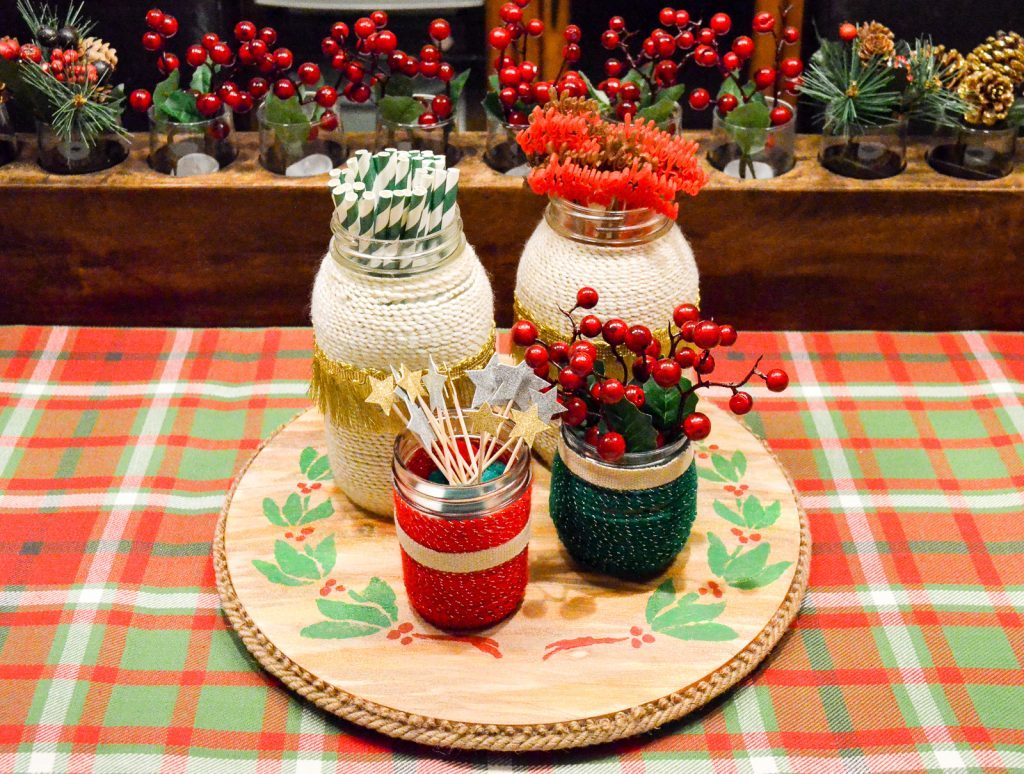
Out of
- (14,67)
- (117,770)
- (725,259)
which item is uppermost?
(14,67)

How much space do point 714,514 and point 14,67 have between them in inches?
30.8

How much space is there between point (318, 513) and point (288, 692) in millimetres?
163

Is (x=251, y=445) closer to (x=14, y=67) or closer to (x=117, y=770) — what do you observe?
(x=117, y=770)

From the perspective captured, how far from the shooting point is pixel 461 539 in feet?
2.23

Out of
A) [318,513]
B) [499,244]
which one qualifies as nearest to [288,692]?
[318,513]

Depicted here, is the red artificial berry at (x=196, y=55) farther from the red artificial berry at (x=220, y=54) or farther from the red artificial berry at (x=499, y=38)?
the red artificial berry at (x=499, y=38)

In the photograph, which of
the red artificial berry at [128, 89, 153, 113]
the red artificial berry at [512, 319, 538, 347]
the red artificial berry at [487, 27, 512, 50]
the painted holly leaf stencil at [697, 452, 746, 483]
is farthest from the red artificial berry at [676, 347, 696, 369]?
the red artificial berry at [128, 89, 153, 113]

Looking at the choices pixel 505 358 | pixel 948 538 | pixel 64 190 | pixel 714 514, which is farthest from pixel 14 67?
pixel 948 538

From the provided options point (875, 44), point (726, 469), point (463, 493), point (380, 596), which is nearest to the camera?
point (463, 493)

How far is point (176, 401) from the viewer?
3.30ft

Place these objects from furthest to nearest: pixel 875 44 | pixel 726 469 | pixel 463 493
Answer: pixel 875 44
pixel 726 469
pixel 463 493

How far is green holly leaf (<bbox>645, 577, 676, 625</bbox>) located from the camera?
0.76m

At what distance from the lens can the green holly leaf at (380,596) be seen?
76 centimetres

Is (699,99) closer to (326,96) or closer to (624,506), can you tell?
(326,96)
